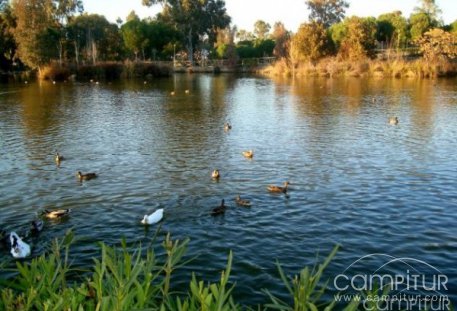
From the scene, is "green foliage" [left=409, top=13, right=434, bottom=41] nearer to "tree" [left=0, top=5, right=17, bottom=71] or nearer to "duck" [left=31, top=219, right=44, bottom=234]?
"tree" [left=0, top=5, right=17, bottom=71]

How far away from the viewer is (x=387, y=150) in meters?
21.1

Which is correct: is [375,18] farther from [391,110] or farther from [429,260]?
[429,260]

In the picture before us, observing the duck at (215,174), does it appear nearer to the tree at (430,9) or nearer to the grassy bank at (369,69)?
the grassy bank at (369,69)

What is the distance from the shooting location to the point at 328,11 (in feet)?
381

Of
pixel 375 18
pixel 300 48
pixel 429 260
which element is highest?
pixel 375 18

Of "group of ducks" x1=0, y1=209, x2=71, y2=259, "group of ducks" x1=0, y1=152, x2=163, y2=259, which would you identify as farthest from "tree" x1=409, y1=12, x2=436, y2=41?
"group of ducks" x1=0, y1=209, x2=71, y2=259

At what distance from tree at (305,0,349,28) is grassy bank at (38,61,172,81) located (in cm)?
5036

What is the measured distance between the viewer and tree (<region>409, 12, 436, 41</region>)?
8694cm

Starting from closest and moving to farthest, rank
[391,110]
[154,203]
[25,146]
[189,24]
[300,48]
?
1. [154,203]
2. [25,146]
3. [391,110]
4. [300,48]
5. [189,24]

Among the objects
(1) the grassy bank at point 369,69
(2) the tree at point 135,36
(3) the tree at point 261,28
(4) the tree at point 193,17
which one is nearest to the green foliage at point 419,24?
(1) the grassy bank at point 369,69

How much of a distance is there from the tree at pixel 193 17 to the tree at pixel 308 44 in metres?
36.4

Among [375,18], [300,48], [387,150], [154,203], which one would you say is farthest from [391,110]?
[375,18]

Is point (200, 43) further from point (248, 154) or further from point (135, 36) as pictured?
point (248, 154)

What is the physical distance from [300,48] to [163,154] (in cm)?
6075
